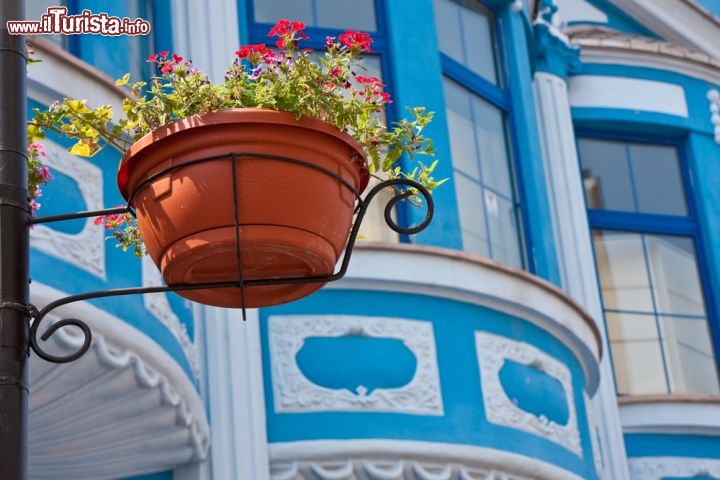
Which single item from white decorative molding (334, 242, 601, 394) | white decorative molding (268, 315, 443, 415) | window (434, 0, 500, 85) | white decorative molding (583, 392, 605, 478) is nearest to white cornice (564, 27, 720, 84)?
window (434, 0, 500, 85)

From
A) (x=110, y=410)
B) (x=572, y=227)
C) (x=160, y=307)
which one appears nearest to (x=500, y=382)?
(x=160, y=307)

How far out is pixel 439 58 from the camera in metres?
10.7

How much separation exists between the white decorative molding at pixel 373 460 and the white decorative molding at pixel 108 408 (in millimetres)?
515

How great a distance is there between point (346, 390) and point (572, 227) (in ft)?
16.5

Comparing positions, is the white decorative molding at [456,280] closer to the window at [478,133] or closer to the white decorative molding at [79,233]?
the window at [478,133]

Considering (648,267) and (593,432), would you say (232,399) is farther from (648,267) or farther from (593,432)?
(648,267)

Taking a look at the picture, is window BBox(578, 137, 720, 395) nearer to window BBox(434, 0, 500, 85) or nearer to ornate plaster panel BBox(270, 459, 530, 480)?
window BBox(434, 0, 500, 85)

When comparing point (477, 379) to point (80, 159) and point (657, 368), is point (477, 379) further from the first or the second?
point (657, 368)

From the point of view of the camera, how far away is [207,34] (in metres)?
9.63

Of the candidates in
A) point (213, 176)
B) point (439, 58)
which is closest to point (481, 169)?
point (439, 58)

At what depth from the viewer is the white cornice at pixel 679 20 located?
15.4m

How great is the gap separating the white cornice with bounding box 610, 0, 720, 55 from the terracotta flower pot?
1149 centimetres

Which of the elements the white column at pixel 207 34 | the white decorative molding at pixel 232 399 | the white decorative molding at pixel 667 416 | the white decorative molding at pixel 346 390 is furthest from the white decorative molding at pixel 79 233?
the white decorative molding at pixel 667 416

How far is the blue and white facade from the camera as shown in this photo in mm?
7656
